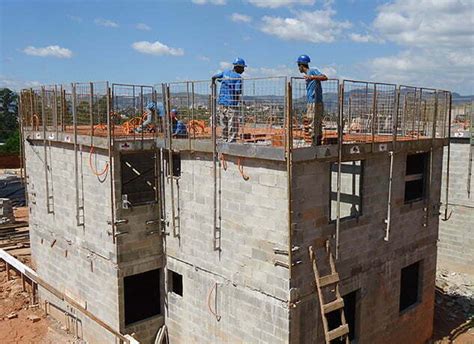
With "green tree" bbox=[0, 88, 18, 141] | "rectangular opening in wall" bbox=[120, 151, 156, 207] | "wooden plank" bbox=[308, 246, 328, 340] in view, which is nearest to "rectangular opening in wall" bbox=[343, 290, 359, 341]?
"wooden plank" bbox=[308, 246, 328, 340]

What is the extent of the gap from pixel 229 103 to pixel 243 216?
2.65m

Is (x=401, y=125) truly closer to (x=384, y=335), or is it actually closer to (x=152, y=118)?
(x=384, y=335)

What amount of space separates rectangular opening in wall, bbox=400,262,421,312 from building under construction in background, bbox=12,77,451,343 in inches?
1.8

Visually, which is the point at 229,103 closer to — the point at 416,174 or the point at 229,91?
the point at 229,91

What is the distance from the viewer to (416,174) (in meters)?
14.0

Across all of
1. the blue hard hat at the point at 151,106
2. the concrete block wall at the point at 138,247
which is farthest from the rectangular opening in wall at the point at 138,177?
the blue hard hat at the point at 151,106

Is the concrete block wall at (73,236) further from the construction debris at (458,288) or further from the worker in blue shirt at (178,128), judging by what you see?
the construction debris at (458,288)

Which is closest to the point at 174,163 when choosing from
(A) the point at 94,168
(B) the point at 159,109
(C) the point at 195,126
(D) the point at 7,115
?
(C) the point at 195,126

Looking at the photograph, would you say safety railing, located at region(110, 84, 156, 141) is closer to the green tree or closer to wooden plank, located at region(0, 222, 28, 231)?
wooden plank, located at region(0, 222, 28, 231)

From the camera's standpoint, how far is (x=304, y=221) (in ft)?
33.9

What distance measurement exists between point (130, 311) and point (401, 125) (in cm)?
1006

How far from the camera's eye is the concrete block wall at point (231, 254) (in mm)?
10398

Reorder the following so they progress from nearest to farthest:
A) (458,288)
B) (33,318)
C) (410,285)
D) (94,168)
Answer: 1. (94,168)
2. (410,285)
3. (33,318)
4. (458,288)

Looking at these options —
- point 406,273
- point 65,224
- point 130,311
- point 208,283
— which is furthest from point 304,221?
point 65,224
